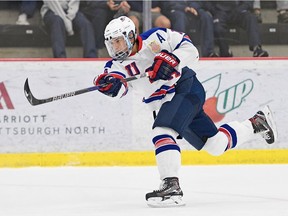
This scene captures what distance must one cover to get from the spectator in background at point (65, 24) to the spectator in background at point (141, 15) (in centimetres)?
34

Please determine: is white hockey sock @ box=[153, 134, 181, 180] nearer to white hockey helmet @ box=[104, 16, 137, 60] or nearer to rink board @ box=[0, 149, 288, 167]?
white hockey helmet @ box=[104, 16, 137, 60]

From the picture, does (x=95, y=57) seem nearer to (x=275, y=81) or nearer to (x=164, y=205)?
(x=275, y=81)

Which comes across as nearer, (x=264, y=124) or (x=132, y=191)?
(x=132, y=191)

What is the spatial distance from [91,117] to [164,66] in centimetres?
218

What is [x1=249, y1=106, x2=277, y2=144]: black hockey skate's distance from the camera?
4.92 m

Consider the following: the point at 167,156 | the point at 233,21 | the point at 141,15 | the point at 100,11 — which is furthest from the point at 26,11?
the point at 167,156

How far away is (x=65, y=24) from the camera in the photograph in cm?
651

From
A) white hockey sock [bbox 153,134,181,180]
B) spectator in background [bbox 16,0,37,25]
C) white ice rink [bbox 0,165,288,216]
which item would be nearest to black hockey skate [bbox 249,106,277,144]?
white ice rink [bbox 0,165,288,216]

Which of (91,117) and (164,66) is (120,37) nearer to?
(164,66)

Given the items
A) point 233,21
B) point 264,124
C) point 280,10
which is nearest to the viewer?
point 264,124

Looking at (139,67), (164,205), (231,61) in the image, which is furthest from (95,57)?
(164,205)

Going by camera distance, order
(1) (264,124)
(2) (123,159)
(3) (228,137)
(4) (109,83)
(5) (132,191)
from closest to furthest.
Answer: (4) (109,83)
(3) (228,137)
(5) (132,191)
(1) (264,124)
(2) (123,159)

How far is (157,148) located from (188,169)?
182 centimetres

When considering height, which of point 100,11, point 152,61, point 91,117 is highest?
point 152,61
